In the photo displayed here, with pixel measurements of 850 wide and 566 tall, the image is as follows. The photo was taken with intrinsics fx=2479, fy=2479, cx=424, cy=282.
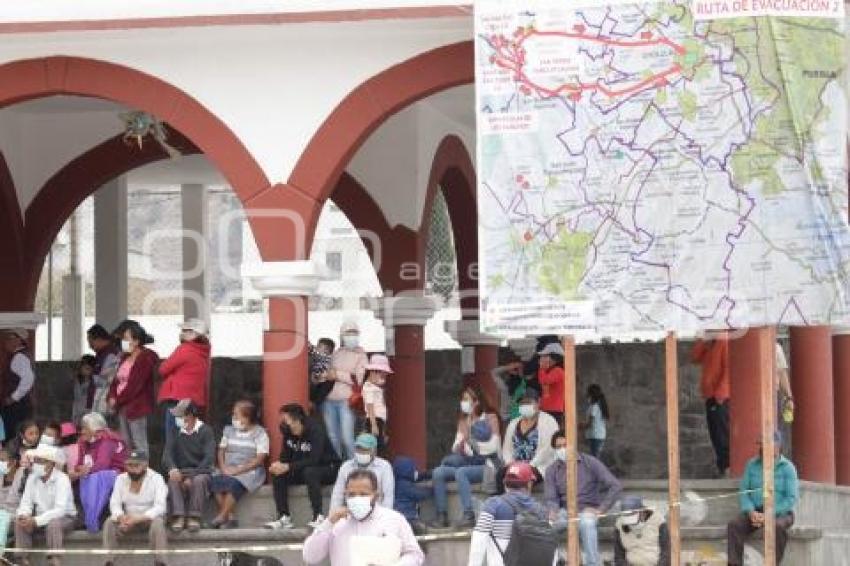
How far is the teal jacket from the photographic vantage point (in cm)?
1672

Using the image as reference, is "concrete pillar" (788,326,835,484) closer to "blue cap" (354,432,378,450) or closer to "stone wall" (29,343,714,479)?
"stone wall" (29,343,714,479)

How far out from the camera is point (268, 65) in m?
18.4

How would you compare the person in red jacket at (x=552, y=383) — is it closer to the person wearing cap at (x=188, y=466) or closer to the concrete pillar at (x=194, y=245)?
the person wearing cap at (x=188, y=466)

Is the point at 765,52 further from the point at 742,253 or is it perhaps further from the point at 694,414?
the point at 694,414

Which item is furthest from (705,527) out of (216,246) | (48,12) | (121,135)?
(216,246)

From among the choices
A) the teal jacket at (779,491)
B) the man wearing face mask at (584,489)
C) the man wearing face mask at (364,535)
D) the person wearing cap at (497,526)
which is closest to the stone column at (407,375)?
the man wearing face mask at (584,489)

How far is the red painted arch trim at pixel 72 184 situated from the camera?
22859mm

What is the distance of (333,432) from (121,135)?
535cm

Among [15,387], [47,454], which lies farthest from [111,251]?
[47,454]

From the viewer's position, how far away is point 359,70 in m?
18.3

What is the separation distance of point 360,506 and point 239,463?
3.53m

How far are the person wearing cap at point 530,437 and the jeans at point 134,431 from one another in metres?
2.85

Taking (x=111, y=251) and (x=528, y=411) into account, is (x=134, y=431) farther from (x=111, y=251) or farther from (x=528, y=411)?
(x=111, y=251)

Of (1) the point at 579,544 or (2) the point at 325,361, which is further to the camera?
(2) the point at 325,361
